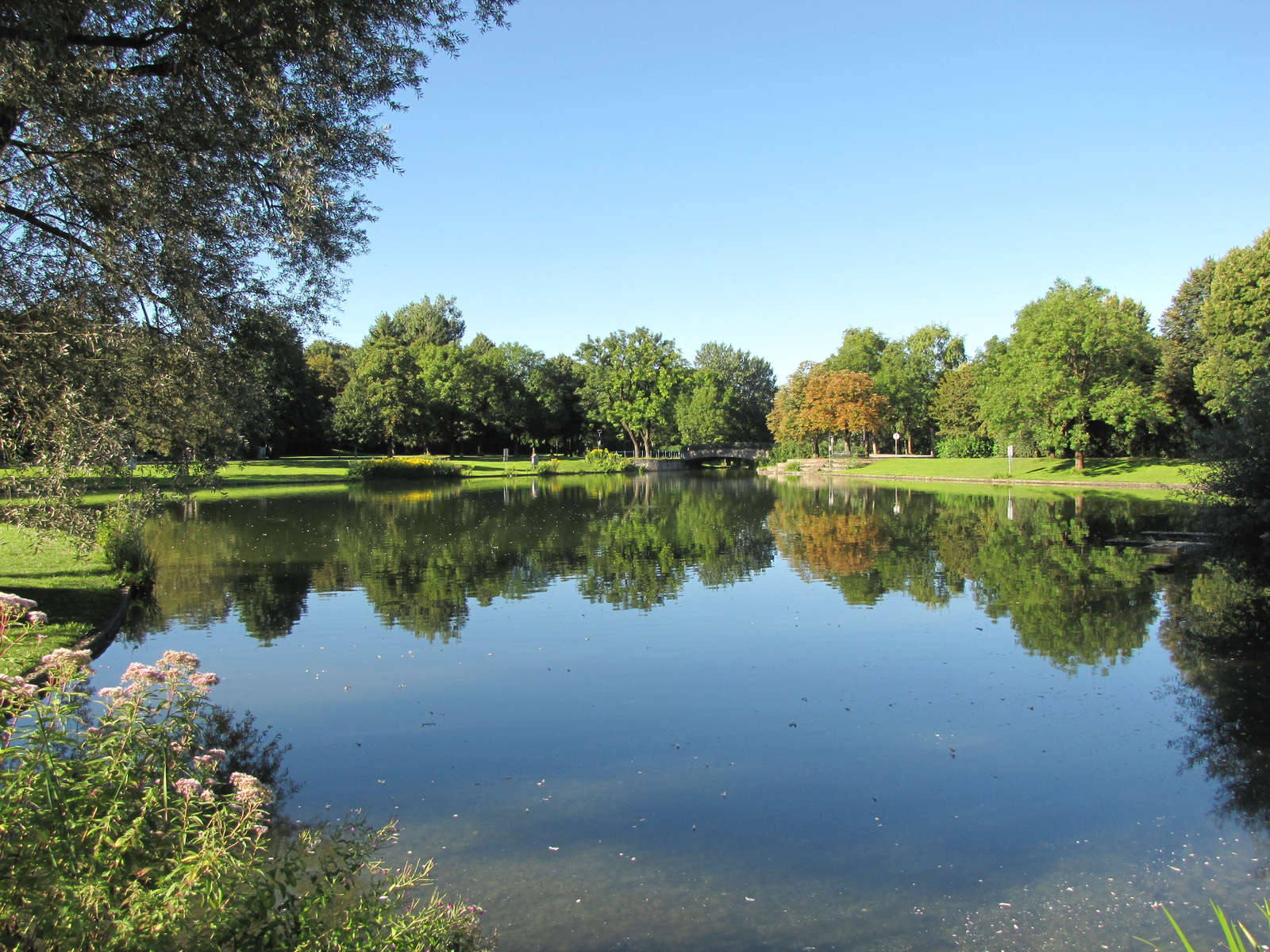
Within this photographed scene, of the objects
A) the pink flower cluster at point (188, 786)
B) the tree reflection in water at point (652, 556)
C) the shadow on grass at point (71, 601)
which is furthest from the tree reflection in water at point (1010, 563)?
the shadow on grass at point (71, 601)

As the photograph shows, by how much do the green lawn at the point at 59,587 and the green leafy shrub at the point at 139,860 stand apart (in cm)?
587

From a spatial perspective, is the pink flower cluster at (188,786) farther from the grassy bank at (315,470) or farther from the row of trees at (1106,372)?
the grassy bank at (315,470)

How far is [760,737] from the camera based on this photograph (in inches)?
341

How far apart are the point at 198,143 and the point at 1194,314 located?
234ft

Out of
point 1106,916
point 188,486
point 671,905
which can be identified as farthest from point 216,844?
point 188,486

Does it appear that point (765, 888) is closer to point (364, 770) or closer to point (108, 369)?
point (364, 770)

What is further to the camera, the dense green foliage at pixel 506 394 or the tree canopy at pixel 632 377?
the tree canopy at pixel 632 377

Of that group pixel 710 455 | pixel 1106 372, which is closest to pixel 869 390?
pixel 710 455

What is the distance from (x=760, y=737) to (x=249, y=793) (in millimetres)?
6034

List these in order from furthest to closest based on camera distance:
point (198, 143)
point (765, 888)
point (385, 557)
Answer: point (385, 557) → point (198, 143) → point (765, 888)

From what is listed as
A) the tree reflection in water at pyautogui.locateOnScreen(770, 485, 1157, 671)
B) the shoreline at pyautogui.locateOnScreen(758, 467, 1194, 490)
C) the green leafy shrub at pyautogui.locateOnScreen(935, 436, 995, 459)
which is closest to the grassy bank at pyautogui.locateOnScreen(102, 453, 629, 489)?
the shoreline at pyautogui.locateOnScreen(758, 467, 1194, 490)

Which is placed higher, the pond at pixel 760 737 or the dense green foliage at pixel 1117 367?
the dense green foliage at pixel 1117 367

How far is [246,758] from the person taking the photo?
25.7ft

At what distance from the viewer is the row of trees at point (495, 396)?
7238 centimetres
